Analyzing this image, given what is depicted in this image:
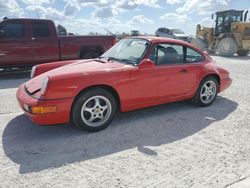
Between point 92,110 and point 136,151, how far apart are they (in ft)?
3.17

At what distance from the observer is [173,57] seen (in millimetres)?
5117

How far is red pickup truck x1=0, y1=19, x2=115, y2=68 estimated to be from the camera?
340 inches

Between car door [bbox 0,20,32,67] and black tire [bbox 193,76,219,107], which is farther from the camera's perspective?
car door [bbox 0,20,32,67]

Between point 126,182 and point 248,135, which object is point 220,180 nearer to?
point 126,182

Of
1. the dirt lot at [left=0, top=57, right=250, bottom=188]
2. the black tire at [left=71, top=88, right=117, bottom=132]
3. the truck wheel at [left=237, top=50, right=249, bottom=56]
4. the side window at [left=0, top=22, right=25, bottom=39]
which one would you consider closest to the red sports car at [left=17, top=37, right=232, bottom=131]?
the black tire at [left=71, top=88, right=117, bottom=132]

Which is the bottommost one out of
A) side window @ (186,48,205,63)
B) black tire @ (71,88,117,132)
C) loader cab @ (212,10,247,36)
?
black tire @ (71,88,117,132)

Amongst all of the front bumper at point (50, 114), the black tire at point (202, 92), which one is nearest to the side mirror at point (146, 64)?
the front bumper at point (50, 114)

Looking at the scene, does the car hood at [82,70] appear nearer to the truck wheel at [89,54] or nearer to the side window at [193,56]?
the side window at [193,56]

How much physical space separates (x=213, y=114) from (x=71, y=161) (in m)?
2.94

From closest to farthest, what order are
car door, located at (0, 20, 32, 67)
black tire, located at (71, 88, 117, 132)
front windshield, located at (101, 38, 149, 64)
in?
black tire, located at (71, 88, 117, 132) → front windshield, located at (101, 38, 149, 64) → car door, located at (0, 20, 32, 67)

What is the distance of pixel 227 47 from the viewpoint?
16688 mm

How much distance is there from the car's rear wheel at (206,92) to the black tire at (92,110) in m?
1.96

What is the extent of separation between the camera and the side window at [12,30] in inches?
339

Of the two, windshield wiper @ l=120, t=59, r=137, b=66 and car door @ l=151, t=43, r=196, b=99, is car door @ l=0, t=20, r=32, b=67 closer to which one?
windshield wiper @ l=120, t=59, r=137, b=66
